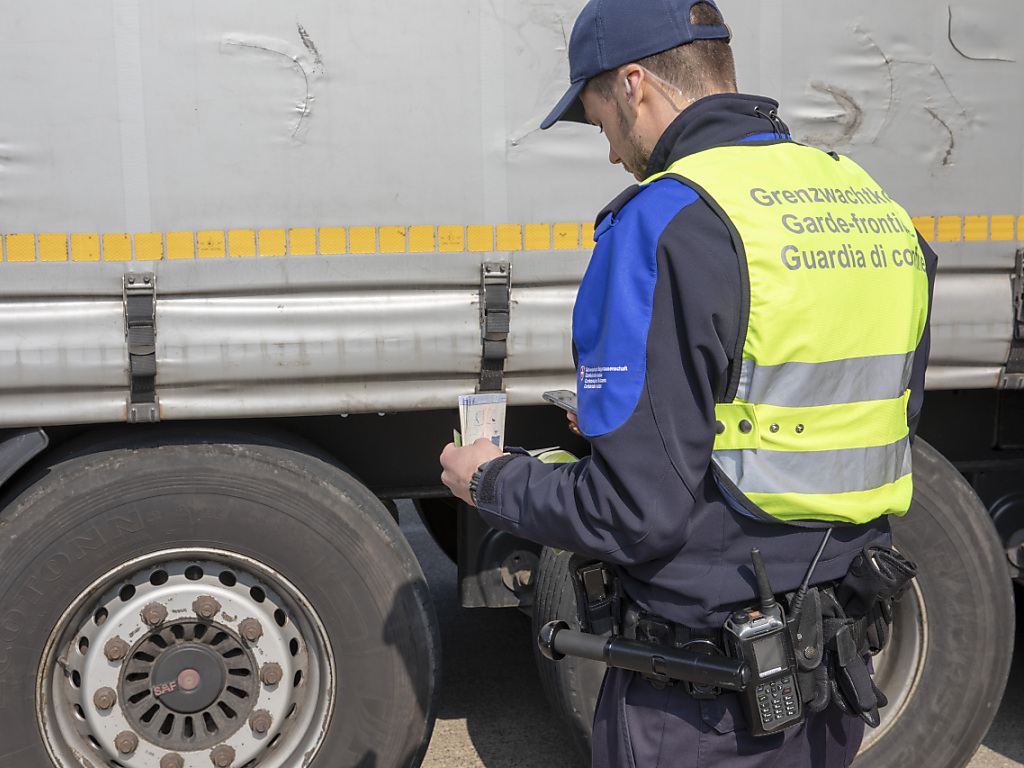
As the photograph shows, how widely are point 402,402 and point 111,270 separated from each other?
847mm

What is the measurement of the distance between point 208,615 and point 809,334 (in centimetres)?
193

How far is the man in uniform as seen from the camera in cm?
152

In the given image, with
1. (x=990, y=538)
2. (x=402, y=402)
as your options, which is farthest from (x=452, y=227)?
(x=990, y=538)

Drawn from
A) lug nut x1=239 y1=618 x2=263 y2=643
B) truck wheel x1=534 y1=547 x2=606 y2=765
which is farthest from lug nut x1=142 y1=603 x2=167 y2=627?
truck wheel x1=534 y1=547 x2=606 y2=765

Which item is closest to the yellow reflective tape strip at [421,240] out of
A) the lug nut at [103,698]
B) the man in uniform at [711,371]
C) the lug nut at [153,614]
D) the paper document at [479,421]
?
the paper document at [479,421]

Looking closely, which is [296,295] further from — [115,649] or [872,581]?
[872,581]

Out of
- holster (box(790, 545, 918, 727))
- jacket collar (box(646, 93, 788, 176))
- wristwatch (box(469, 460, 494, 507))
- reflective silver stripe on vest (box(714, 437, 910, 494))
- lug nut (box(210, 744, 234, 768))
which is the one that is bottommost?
lug nut (box(210, 744, 234, 768))

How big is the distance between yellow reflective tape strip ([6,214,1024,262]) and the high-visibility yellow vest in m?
1.07

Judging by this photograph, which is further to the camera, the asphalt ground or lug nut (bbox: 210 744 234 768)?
the asphalt ground

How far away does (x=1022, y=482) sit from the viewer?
346 centimetres

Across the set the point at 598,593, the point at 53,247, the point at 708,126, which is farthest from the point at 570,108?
the point at 53,247

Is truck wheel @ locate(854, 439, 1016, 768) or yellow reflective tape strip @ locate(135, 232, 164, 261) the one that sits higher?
yellow reflective tape strip @ locate(135, 232, 164, 261)

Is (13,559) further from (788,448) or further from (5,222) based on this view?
(788,448)

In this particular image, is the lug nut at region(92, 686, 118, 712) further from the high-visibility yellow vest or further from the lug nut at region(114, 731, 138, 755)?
the high-visibility yellow vest
